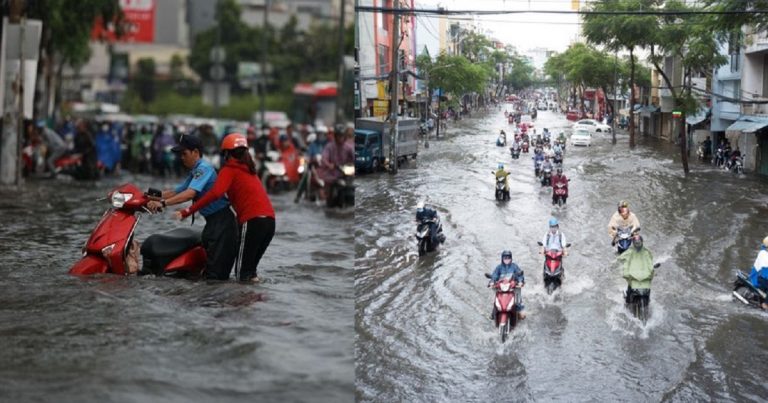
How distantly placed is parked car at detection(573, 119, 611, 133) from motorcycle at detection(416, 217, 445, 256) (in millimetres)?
1453

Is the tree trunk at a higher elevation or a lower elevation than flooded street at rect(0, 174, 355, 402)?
higher

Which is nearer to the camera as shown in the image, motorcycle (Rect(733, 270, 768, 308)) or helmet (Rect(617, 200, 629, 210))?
motorcycle (Rect(733, 270, 768, 308))

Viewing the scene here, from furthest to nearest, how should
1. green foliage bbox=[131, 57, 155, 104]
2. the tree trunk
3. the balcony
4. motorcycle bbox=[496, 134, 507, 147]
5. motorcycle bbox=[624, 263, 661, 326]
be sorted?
1. green foliage bbox=[131, 57, 155, 104]
2. the balcony
3. the tree trunk
4. motorcycle bbox=[496, 134, 507, 147]
5. motorcycle bbox=[624, 263, 661, 326]

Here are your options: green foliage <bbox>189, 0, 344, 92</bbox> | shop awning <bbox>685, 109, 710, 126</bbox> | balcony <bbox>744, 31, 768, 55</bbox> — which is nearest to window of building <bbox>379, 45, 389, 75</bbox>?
shop awning <bbox>685, 109, 710, 126</bbox>

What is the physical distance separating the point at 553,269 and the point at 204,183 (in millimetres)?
3660

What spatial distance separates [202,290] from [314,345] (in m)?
0.98

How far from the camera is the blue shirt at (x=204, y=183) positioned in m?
4.16

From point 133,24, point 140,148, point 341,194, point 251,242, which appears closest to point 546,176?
point 341,194

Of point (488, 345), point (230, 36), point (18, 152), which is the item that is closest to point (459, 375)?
point (488, 345)

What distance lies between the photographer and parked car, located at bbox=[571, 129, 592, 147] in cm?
737

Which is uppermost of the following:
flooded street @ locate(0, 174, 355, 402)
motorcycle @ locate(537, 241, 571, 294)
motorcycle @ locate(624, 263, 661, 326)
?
flooded street @ locate(0, 174, 355, 402)

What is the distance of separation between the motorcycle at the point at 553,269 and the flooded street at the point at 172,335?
7.21 ft

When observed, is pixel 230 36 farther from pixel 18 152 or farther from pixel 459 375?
pixel 459 375

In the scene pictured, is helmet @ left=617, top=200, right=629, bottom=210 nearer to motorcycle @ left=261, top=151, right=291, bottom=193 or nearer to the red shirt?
the red shirt
